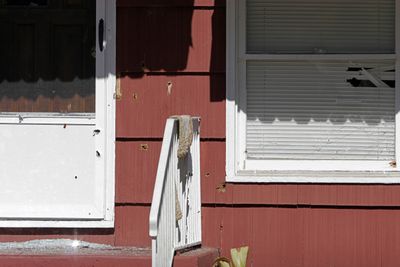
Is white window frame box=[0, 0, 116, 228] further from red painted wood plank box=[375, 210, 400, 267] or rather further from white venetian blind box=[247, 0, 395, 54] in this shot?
red painted wood plank box=[375, 210, 400, 267]

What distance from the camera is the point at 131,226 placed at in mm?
7062

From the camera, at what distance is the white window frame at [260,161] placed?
704 centimetres

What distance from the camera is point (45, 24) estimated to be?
7.16 metres

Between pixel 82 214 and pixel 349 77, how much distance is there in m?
2.08

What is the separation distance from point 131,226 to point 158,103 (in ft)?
2.84

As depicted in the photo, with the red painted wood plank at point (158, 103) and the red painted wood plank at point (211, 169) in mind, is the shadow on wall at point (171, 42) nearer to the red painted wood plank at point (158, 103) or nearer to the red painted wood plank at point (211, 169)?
the red painted wood plank at point (158, 103)

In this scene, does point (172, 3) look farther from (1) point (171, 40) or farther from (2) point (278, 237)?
(2) point (278, 237)

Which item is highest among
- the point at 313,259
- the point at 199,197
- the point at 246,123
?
the point at 246,123

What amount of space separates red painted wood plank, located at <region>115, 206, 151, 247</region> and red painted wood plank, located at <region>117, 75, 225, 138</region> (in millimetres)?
516

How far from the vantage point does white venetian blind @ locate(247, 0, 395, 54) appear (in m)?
7.15

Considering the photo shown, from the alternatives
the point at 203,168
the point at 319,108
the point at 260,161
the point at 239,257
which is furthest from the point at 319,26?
the point at 239,257

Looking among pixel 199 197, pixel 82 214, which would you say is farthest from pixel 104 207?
pixel 199 197

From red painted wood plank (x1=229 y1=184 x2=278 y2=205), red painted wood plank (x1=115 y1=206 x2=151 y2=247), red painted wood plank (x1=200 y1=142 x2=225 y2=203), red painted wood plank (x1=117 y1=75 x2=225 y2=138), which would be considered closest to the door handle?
red painted wood plank (x1=117 y1=75 x2=225 y2=138)

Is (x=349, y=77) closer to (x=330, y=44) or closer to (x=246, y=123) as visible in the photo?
(x=330, y=44)
